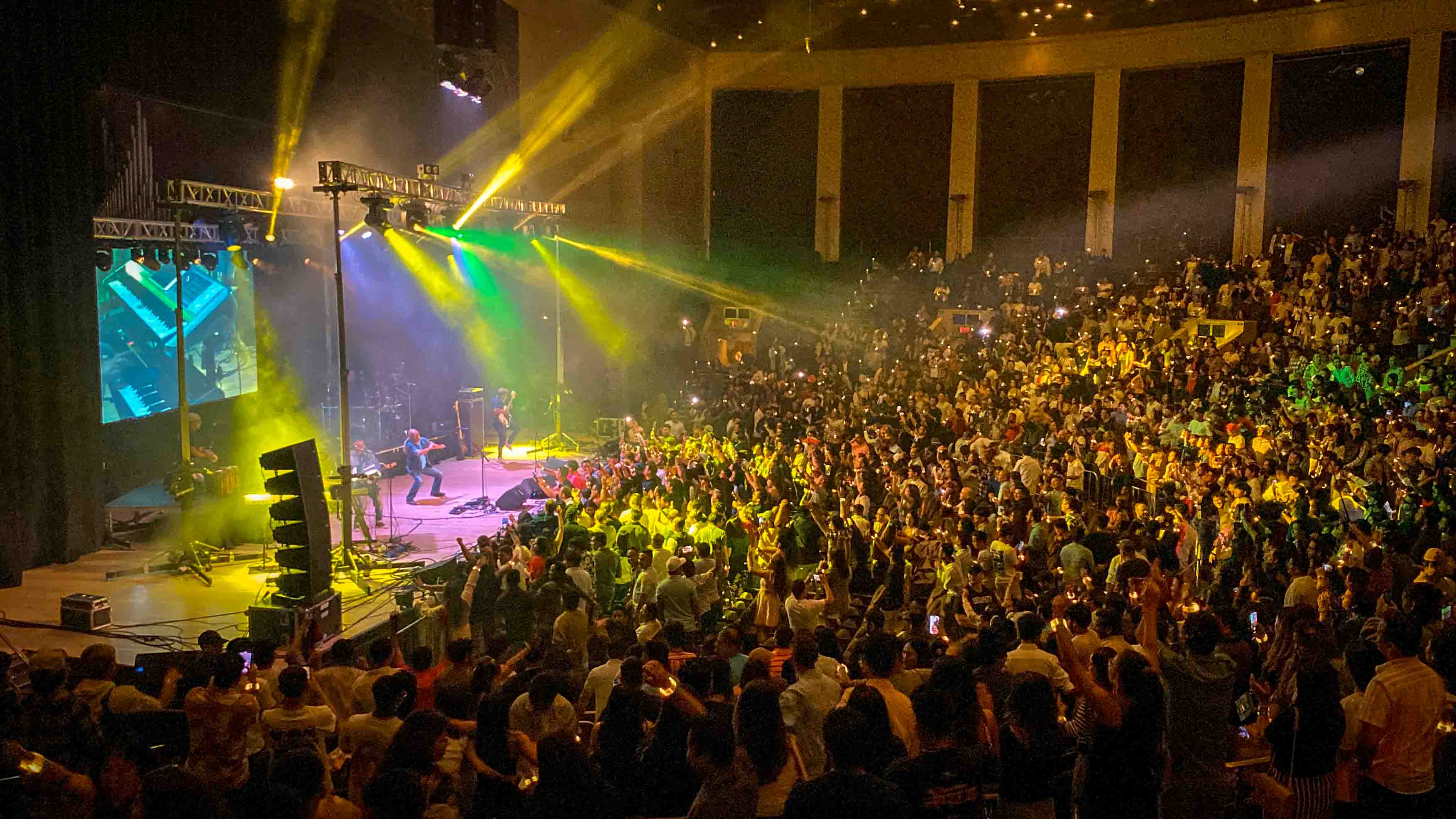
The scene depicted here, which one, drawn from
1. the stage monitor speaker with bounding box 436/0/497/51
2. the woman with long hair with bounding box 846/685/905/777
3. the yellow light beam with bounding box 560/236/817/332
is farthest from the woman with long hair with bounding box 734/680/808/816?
the yellow light beam with bounding box 560/236/817/332

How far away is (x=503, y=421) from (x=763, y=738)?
14.1m

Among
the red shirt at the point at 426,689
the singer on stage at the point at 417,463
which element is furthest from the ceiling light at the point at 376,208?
the red shirt at the point at 426,689

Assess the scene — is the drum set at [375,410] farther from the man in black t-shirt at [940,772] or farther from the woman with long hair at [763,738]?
the man in black t-shirt at [940,772]

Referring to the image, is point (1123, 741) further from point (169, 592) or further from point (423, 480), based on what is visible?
point (423, 480)

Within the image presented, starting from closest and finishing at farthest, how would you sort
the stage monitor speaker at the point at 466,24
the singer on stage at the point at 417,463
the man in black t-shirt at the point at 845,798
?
the man in black t-shirt at the point at 845,798 < the stage monitor speaker at the point at 466,24 < the singer on stage at the point at 417,463

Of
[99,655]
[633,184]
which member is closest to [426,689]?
[99,655]

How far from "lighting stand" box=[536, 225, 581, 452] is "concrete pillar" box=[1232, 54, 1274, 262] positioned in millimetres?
12834

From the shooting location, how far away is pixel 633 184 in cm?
2248

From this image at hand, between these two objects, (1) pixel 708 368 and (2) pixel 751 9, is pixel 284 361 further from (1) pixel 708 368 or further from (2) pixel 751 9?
(2) pixel 751 9

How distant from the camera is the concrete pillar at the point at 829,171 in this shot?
24906 mm

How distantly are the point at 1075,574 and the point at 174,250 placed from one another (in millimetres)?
9171

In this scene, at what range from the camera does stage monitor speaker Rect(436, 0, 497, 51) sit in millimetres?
13391

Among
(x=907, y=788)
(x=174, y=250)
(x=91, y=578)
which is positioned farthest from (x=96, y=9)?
(x=907, y=788)

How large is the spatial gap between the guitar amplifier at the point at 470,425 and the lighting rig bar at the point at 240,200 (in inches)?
161
